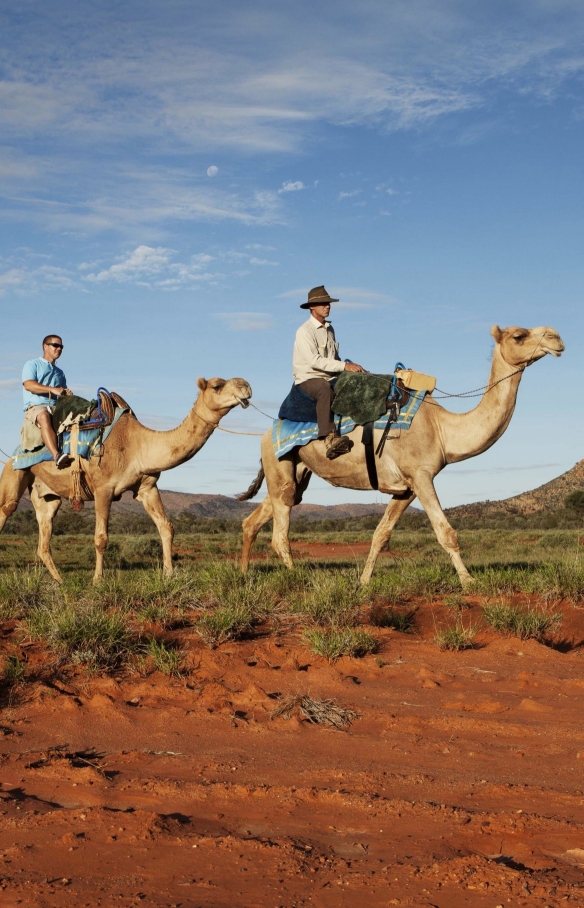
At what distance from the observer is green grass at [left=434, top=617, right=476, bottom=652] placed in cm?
812

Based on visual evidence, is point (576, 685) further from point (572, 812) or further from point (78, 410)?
point (78, 410)

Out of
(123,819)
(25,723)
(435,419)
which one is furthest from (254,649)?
(435,419)

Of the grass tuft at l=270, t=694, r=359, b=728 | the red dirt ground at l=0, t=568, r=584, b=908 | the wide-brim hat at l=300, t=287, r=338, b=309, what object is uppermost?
the wide-brim hat at l=300, t=287, r=338, b=309

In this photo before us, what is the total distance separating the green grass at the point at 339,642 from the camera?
7.61 m

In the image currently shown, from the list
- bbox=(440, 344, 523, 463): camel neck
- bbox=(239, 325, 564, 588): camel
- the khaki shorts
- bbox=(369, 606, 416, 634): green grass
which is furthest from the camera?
the khaki shorts

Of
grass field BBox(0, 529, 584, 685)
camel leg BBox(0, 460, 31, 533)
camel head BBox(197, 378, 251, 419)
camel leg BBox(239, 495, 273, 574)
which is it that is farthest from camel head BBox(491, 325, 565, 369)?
camel leg BBox(0, 460, 31, 533)

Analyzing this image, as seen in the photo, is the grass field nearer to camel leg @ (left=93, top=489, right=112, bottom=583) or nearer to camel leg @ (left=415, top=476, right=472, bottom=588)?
camel leg @ (left=415, top=476, right=472, bottom=588)

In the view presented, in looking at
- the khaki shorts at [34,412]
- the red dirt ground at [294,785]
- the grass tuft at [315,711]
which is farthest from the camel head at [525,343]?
the khaki shorts at [34,412]

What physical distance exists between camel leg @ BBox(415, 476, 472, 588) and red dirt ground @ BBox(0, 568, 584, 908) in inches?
113

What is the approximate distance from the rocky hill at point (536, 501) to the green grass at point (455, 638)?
48.8 m

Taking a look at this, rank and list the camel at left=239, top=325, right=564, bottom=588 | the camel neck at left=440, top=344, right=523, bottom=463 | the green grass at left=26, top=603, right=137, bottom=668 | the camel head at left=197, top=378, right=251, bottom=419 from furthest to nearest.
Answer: the camel head at left=197, top=378, right=251, bottom=419 → the camel neck at left=440, top=344, right=523, bottom=463 → the camel at left=239, top=325, right=564, bottom=588 → the green grass at left=26, top=603, right=137, bottom=668

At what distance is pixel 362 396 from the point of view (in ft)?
37.7

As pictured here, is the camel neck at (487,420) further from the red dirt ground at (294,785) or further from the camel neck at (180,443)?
the red dirt ground at (294,785)

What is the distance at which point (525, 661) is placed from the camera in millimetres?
7867
